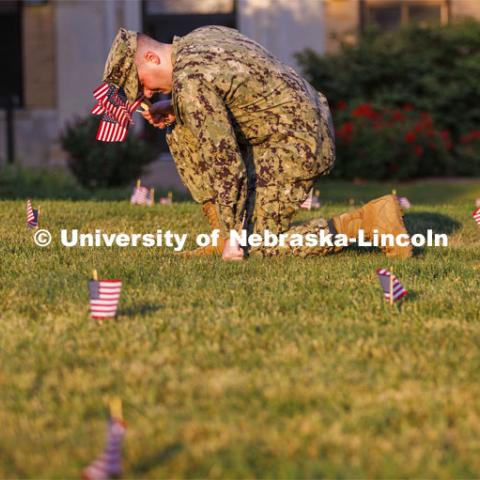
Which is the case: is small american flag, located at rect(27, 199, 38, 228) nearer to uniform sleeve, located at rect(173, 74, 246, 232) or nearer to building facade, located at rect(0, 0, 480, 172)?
uniform sleeve, located at rect(173, 74, 246, 232)

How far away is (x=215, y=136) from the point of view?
6105 mm

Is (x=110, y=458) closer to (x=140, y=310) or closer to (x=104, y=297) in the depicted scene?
(x=104, y=297)

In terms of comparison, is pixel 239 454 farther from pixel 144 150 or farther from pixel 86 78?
pixel 86 78

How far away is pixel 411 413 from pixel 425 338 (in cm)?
94

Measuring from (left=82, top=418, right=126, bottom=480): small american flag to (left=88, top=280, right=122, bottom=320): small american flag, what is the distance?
1651mm

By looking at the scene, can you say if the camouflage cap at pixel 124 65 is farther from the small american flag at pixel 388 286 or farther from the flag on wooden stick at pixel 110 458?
the flag on wooden stick at pixel 110 458

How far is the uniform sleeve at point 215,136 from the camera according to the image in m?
6.09

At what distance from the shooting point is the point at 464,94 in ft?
55.4

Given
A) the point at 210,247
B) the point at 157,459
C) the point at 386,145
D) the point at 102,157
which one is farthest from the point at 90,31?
the point at 157,459

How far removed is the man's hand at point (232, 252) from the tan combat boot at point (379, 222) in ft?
2.43

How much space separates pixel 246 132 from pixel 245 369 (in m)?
2.91

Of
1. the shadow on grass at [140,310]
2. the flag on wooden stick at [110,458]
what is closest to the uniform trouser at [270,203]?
the shadow on grass at [140,310]

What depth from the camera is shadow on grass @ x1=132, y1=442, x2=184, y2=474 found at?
2.98 metres

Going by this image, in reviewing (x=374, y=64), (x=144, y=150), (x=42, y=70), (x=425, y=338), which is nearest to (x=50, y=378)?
(x=425, y=338)
